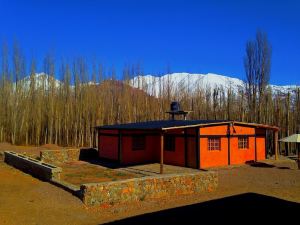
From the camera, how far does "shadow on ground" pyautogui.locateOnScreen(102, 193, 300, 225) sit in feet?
26.7

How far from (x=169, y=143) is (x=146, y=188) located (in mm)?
8861

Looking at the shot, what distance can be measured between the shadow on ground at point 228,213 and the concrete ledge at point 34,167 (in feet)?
17.6

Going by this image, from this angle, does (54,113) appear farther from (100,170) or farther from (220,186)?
(220,186)

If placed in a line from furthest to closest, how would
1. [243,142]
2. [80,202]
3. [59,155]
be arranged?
[59,155]
[243,142]
[80,202]

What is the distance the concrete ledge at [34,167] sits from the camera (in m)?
13.0

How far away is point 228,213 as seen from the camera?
8844mm

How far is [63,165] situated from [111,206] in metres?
10.5

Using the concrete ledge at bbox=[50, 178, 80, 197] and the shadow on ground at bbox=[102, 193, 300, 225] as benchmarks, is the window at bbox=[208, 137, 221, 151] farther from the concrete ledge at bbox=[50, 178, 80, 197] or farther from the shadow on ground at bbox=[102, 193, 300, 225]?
the concrete ledge at bbox=[50, 178, 80, 197]

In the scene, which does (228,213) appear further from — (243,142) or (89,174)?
(243,142)

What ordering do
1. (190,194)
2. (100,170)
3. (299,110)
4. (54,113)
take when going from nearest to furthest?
1. (190,194)
2. (100,170)
3. (299,110)
4. (54,113)

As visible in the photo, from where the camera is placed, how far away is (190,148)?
58.7 feet

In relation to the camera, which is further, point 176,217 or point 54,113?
point 54,113

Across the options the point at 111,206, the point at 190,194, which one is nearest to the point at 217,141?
the point at 190,194

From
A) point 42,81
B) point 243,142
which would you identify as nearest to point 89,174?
point 243,142
